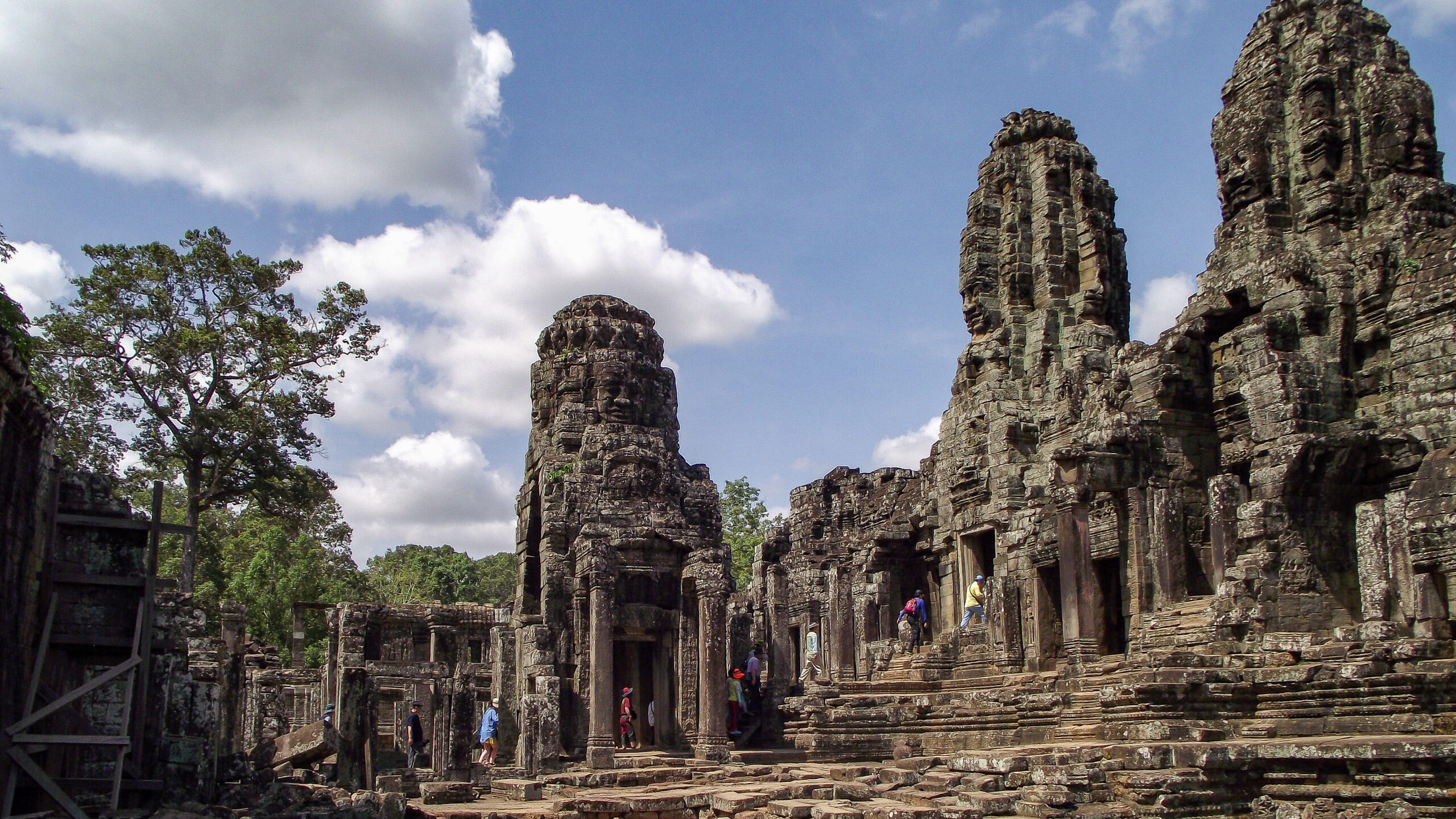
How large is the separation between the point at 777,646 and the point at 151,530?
20.7 meters

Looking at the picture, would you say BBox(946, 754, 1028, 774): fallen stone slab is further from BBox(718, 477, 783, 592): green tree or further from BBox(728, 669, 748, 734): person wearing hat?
BBox(718, 477, 783, 592): green tree

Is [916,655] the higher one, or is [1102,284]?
[1102,284]

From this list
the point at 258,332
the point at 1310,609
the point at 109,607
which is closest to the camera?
the point at 109,607

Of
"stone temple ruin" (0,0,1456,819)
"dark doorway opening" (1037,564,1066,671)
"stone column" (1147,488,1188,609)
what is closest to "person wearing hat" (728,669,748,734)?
"stone temple ruin" (0,0,1456,819)

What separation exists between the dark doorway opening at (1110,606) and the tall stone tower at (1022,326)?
223 centimetres

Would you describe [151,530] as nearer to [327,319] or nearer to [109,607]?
[109,607]

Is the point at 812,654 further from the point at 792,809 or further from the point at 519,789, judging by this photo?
the point at 792,809

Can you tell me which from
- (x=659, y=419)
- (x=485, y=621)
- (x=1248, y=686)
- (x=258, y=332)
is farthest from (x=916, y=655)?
(x=258, y=332)

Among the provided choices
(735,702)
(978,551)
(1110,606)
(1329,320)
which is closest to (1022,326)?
(978,551)

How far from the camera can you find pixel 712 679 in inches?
787

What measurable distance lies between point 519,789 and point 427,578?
43.2 m

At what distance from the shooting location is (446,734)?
21.1 m

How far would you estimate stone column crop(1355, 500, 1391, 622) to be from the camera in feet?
50.6

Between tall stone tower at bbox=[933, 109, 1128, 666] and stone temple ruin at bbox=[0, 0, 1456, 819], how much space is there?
8 cm
